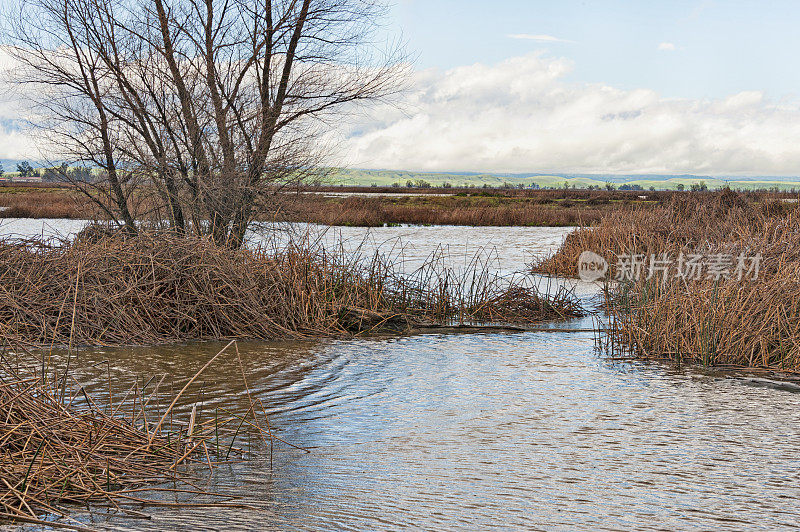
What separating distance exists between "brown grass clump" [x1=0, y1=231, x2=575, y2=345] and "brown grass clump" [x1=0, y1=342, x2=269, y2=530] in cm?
455

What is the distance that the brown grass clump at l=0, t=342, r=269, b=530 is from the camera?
4.18 meters

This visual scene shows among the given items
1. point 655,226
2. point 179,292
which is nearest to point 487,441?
point 179,292

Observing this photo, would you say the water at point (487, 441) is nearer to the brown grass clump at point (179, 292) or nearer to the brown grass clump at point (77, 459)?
the brown grass clump at point (77, 459)

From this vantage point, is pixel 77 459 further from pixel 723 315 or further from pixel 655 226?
pixel 655 226

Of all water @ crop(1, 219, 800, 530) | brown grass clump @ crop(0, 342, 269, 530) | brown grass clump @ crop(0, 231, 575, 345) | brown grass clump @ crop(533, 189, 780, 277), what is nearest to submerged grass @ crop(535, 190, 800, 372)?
water @ crop(1, 219, 800, 530)

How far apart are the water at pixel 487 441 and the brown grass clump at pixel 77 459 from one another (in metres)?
0.23

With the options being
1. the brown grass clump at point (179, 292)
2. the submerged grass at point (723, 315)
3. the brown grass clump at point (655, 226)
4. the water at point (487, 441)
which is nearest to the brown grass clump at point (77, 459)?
the water at point (487, 441)

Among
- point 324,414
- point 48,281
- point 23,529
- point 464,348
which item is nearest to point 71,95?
point 48,281

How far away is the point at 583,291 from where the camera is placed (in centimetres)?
1627

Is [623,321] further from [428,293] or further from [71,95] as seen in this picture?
[71,95]

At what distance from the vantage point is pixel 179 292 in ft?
34.3

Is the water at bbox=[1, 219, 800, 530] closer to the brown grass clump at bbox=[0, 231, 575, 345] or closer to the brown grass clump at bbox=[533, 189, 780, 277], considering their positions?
the brown grass clump at bbox=[0, 231, 575, 345]

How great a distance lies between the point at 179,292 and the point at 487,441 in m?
5.96

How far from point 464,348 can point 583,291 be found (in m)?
6.73
